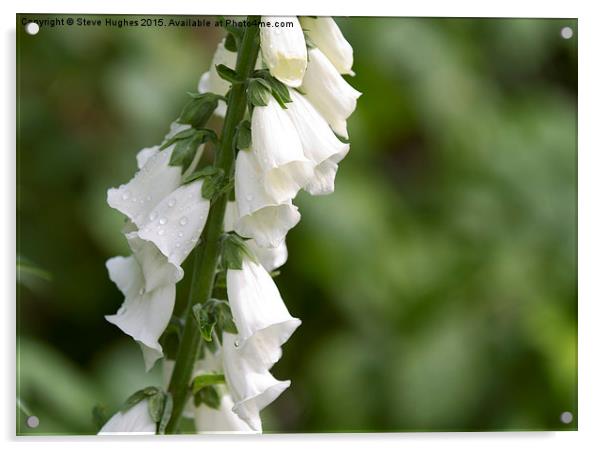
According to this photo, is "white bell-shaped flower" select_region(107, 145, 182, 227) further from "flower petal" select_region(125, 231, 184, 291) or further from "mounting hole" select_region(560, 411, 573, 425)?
"mounting hole" select_region(560, 411, 573, 425)

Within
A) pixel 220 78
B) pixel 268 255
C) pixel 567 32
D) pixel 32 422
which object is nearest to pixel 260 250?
pixel 268 255

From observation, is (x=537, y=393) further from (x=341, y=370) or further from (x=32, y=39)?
(x=32, y=39)

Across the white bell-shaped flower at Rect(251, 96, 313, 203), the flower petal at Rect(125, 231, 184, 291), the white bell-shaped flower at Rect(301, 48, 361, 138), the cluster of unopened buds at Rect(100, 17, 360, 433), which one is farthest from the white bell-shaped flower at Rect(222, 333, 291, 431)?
the white bell-shaped flower at Rect(301, 48, 361, 138)

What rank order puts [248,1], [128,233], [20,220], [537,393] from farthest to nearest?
[537,393]
[20,220]
[248,1]
[128,233]

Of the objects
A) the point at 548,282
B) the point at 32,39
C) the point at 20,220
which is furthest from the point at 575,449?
the point at 32,39

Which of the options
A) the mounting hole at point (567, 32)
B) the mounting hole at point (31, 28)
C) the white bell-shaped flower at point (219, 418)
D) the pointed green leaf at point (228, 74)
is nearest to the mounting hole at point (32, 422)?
the white bell-shaped flower at point (219, 418)

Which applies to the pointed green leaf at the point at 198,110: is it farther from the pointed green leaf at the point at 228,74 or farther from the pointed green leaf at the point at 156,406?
the pointed green leaf at the point at 156,406
